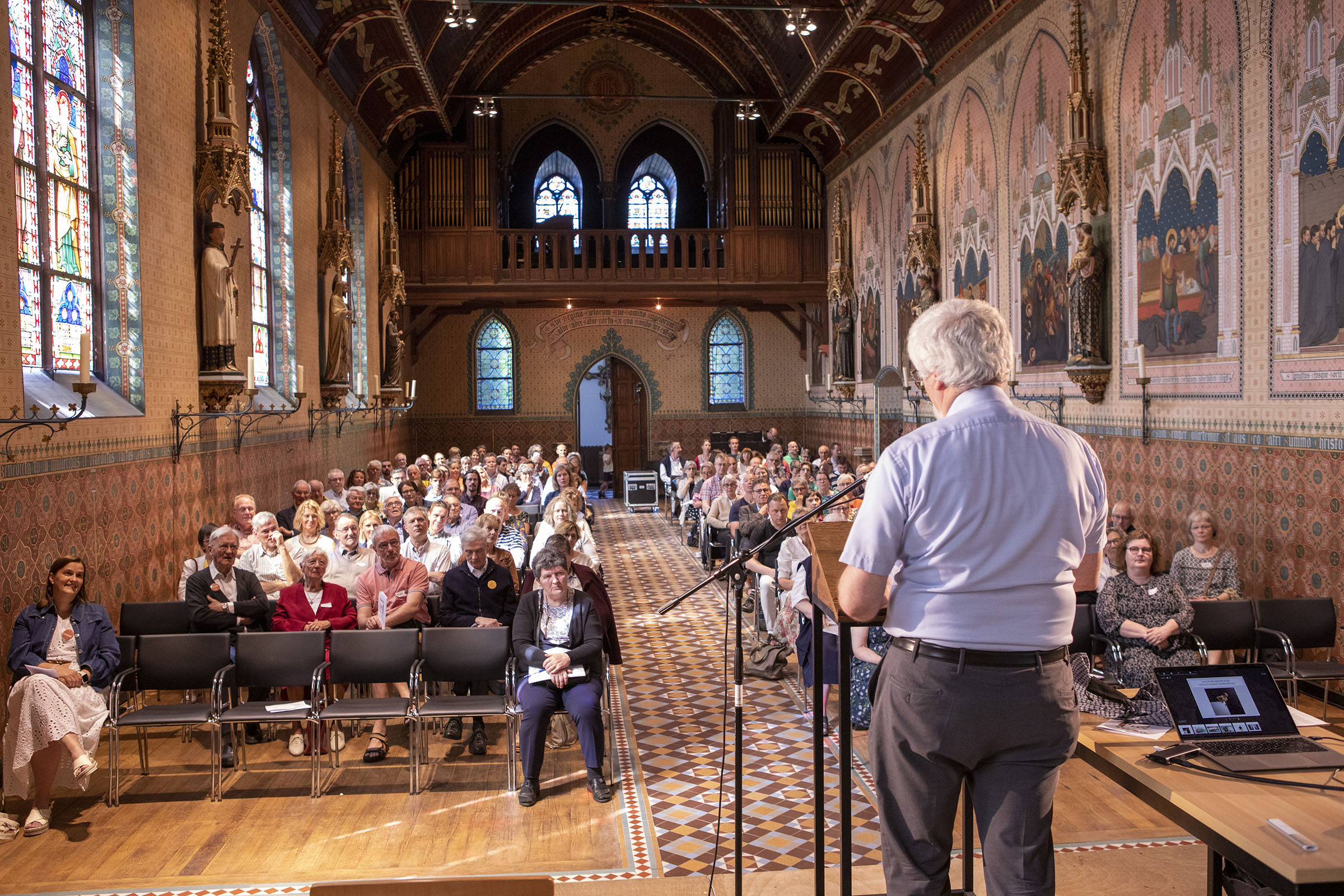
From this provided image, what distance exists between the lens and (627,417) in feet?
81.1

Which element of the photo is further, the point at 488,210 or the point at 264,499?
the point at 488,210

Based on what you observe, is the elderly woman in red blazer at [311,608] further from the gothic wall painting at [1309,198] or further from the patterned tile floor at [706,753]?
the gothic wall painting at [1309,198]

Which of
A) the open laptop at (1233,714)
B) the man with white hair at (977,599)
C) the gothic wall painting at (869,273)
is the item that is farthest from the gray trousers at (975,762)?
the gothic wall painting at (869,273)

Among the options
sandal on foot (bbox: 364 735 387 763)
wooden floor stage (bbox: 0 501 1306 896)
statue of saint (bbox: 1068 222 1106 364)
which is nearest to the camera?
wooden floor stage (bbox: 0 501 1306 896)

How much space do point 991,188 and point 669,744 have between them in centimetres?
899

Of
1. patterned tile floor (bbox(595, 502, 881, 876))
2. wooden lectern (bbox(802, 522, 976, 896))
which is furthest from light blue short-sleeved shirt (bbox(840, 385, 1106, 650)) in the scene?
patterned tile floor (bbox(595, 502, 881, 876))

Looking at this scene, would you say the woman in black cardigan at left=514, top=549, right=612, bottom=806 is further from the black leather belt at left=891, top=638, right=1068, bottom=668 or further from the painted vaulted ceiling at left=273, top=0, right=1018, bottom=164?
the painted vaulted ceiling at left=273, top=0, right=1018, bottom=164

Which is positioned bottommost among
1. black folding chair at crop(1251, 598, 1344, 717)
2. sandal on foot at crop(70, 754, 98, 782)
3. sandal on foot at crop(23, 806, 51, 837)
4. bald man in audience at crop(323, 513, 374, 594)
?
sandal on foot at crop(23, 806, 51, 837)

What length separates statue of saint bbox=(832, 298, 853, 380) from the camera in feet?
65.0

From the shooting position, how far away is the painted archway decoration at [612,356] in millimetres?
24359

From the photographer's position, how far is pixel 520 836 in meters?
5.44

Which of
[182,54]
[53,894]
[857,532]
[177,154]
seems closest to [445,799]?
[53,894]

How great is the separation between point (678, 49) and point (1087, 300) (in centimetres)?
1465

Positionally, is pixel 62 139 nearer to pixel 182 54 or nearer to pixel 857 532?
pixel 182 54
